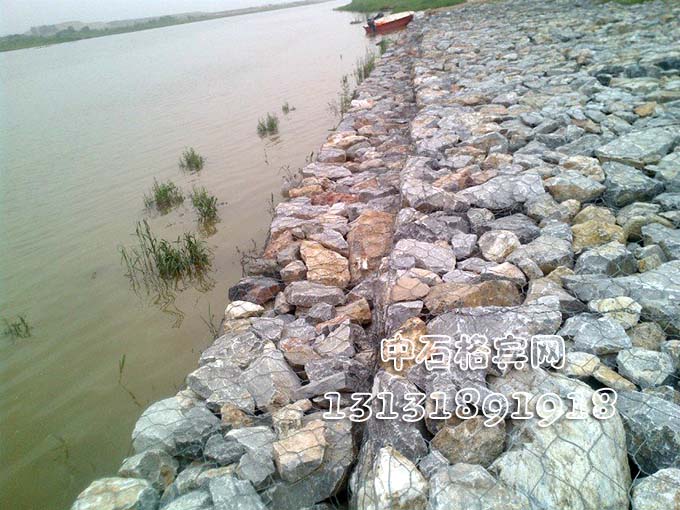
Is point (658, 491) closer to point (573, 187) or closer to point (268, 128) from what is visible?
point (573, 187)

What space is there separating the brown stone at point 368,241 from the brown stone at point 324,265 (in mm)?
93

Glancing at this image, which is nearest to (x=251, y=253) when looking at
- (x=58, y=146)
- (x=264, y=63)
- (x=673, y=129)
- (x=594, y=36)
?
(x=673, y=129)

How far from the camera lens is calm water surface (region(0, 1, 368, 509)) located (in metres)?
3.16

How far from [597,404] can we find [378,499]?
38.6 inches

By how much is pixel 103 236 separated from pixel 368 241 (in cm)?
387

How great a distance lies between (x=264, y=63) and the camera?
55.8 feet

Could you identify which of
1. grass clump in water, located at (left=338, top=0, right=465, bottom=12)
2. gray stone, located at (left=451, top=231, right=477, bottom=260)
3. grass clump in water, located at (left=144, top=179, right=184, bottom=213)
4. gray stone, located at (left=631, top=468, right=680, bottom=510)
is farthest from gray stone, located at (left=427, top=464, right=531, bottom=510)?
grass clump in water, located at (left=338, top=0, right=465, bottom=12)

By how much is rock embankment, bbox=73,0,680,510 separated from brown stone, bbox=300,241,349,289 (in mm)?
15

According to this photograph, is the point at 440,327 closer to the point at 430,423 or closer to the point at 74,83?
the point at 430,423

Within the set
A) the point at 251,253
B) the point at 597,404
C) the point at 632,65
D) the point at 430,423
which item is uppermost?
the point at 632,65

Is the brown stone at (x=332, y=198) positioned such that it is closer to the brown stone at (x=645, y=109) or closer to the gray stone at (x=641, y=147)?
the gray stone at (x=641, y=147)

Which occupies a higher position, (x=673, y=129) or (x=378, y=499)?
(x=673, y=129)

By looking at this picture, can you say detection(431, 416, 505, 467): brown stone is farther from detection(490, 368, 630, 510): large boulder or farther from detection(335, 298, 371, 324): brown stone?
detection(335, 298, 371, 324): brown stone

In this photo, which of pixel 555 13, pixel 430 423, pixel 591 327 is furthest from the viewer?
pixel 555 13
